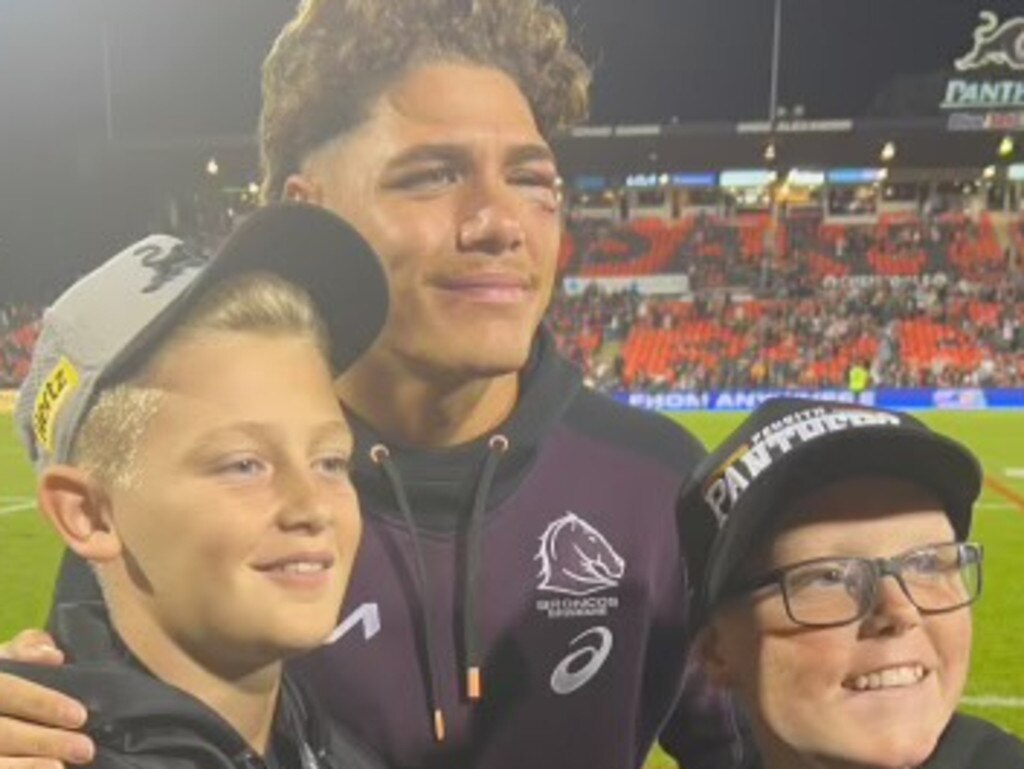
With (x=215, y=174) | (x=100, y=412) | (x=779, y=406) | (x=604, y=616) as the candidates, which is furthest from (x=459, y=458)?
(x=215, y=174)

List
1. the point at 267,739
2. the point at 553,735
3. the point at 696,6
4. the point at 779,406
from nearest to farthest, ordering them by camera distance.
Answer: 1. the point at 267,739
2. the point at 779,406
3. the point at 553,735
4. the point at 696,6

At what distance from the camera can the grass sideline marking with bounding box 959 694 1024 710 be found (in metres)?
6.07

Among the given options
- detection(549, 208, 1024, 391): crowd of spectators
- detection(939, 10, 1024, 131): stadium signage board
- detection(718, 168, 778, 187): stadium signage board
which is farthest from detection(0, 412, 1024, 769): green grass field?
detection(718, 168, 778, 187): stadium signage board

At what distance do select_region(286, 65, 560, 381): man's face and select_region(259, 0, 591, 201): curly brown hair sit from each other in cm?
5

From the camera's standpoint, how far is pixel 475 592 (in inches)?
88.8

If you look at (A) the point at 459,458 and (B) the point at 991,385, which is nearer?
(A) the point at 459,458

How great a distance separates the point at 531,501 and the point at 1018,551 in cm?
935

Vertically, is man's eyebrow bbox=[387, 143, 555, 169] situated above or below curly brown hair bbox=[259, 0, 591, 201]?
below

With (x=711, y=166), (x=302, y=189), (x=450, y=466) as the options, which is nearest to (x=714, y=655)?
(x=450, y=466)

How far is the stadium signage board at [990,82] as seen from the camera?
36156mm

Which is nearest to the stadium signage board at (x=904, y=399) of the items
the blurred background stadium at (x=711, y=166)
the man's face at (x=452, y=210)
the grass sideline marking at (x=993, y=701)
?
the blurred background stadium at (x=711, y=166)

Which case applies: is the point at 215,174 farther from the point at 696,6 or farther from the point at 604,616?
the point at 604,616

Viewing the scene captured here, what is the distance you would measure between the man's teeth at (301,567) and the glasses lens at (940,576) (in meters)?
0.77

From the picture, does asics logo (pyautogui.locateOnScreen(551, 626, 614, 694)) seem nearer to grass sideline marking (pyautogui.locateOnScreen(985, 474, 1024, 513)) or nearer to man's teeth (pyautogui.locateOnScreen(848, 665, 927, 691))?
man's teeth (pyautogui.locateOnScreen(848, 665, 927, 691))
